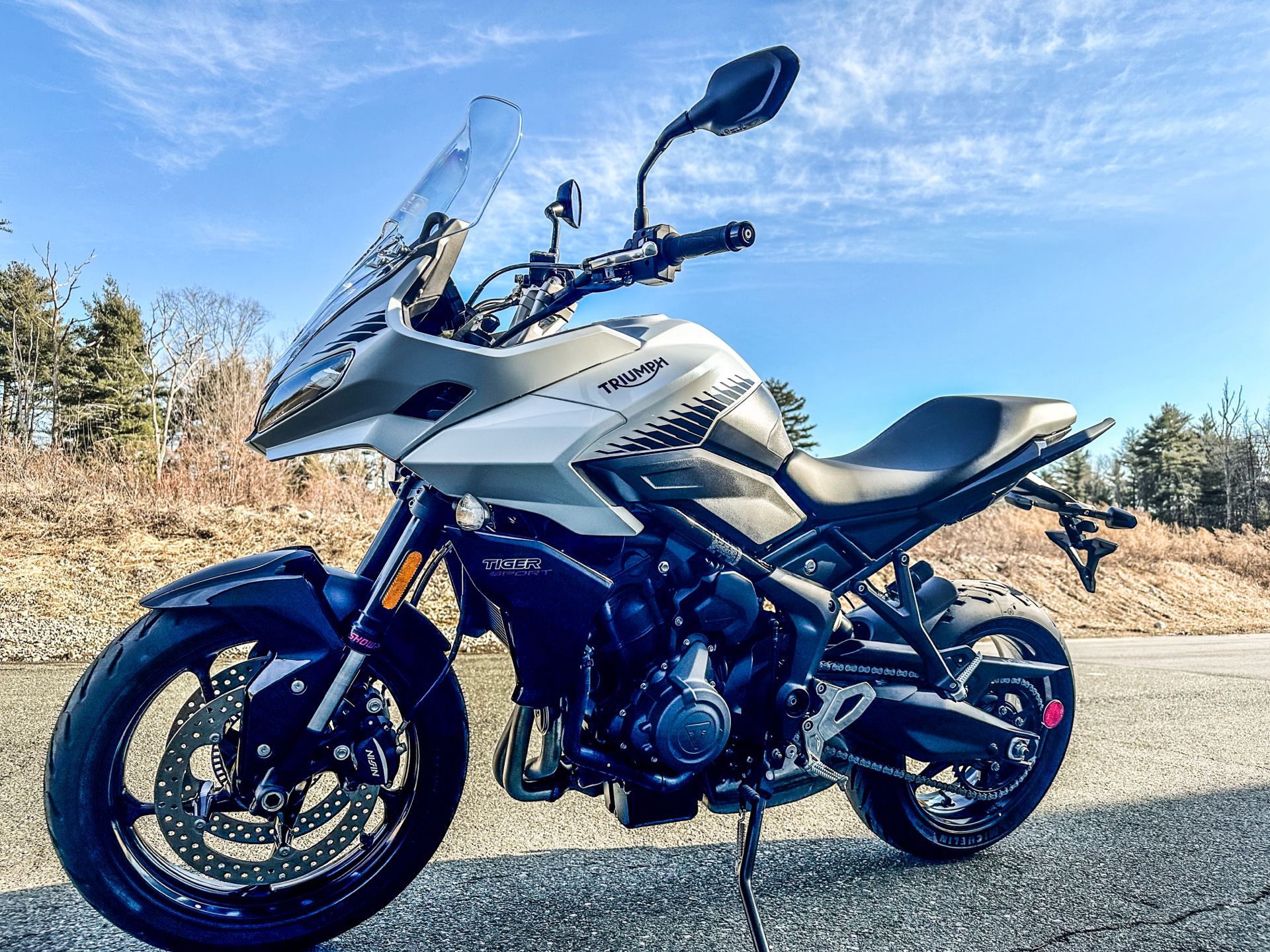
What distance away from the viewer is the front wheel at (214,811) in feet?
5.87

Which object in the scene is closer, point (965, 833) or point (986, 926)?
point (986, 926)

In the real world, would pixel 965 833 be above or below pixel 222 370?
below

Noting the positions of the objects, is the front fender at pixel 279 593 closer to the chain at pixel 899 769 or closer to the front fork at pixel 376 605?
the front fork at pixel 376 605

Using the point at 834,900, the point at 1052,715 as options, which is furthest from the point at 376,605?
the point at 1052,715

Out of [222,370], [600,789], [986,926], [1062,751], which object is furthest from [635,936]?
[222,370]

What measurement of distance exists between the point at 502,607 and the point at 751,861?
88cm

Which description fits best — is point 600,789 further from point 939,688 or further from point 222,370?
point 222,370

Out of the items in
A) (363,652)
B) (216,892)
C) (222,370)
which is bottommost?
(216,892)

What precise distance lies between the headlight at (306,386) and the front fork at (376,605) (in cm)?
30

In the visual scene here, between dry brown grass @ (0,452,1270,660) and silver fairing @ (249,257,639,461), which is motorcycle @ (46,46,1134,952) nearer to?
silver fairing @ (249,257,639,461)

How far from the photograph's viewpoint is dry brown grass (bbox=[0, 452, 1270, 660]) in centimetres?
713

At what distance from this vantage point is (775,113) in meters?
1.95

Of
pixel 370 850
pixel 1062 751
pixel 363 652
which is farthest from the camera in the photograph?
pixel 1062 751

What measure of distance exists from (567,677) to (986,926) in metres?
1.28
